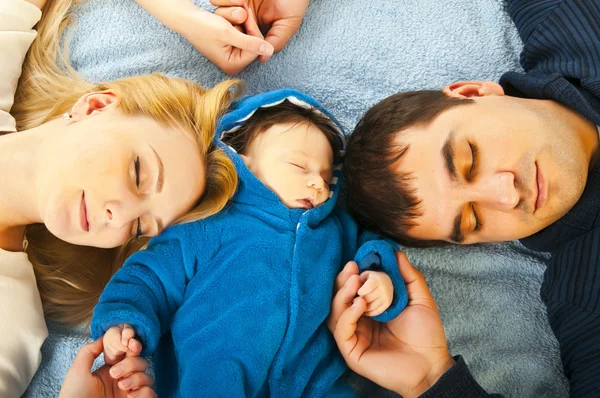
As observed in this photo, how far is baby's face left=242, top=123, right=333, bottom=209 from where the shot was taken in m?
1.16

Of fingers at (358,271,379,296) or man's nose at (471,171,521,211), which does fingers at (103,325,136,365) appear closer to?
fingers at (358,271,379,296)

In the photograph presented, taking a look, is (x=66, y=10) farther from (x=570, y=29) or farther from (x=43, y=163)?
(x=570, y=29)

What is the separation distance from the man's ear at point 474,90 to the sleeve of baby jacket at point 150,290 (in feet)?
2.20

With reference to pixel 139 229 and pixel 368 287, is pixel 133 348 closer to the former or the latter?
pixel 139 229

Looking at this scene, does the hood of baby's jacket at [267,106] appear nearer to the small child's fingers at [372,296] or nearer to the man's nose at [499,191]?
the small child's fingers at [372,296]

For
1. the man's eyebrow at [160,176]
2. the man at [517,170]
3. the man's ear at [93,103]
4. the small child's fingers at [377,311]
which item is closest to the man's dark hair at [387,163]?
the man at [517,170]

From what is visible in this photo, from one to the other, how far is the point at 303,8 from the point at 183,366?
948mm

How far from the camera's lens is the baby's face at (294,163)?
1.16 meters

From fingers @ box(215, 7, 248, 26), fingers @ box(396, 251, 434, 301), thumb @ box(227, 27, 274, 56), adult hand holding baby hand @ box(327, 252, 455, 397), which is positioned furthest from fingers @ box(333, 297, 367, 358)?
fingers @ box(215, 7, 248, 26)

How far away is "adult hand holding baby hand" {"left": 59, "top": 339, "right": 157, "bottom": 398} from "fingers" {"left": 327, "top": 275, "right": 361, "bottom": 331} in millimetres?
393

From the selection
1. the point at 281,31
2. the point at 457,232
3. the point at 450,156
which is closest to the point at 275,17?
the point at 281,31

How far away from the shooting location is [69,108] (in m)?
1.30

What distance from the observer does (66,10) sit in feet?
4.83

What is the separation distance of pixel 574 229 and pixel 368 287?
500 millimetres
